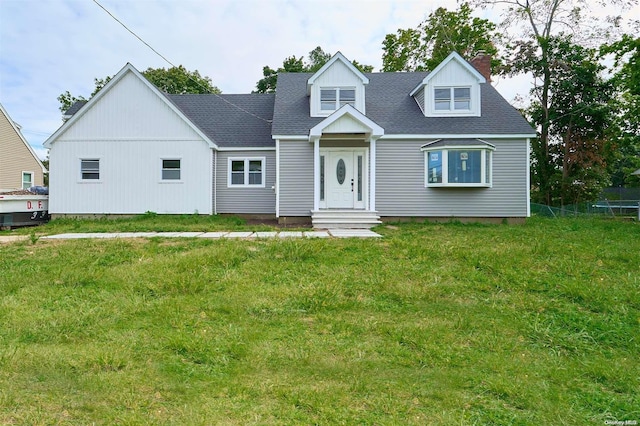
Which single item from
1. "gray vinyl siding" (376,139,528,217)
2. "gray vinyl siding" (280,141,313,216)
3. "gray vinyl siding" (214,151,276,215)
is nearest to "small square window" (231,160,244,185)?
"gray vinyl siding" (214,151,276,215)

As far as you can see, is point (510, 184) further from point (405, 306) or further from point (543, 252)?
point (405, 306)

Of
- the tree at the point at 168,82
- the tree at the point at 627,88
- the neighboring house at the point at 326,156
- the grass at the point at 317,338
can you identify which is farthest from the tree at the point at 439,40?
the grass at the point at 317,338

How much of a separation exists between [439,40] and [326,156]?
18.6 meters

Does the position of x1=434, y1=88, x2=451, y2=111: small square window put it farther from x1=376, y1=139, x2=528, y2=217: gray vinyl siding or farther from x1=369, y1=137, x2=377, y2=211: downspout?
x1=369, y1=137, x2=377, y2=211: downspout

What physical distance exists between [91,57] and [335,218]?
45.3ft

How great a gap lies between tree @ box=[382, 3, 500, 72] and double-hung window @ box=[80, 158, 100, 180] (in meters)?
21.4

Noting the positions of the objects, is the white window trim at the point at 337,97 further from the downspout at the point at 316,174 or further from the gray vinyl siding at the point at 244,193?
the gray vinyl siding at the point at 244,193

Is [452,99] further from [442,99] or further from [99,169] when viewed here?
[99,169]

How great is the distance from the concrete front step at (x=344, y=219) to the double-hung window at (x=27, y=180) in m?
19.1

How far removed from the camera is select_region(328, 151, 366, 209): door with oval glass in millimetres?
13148

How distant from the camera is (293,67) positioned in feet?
98.0

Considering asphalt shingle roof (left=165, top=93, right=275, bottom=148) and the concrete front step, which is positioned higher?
asphalt shingle roof (left=165, top=93, right=275, bottom=148)

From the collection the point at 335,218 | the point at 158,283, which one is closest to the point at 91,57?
the point at 335,218

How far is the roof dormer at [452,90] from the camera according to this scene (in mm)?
13422
